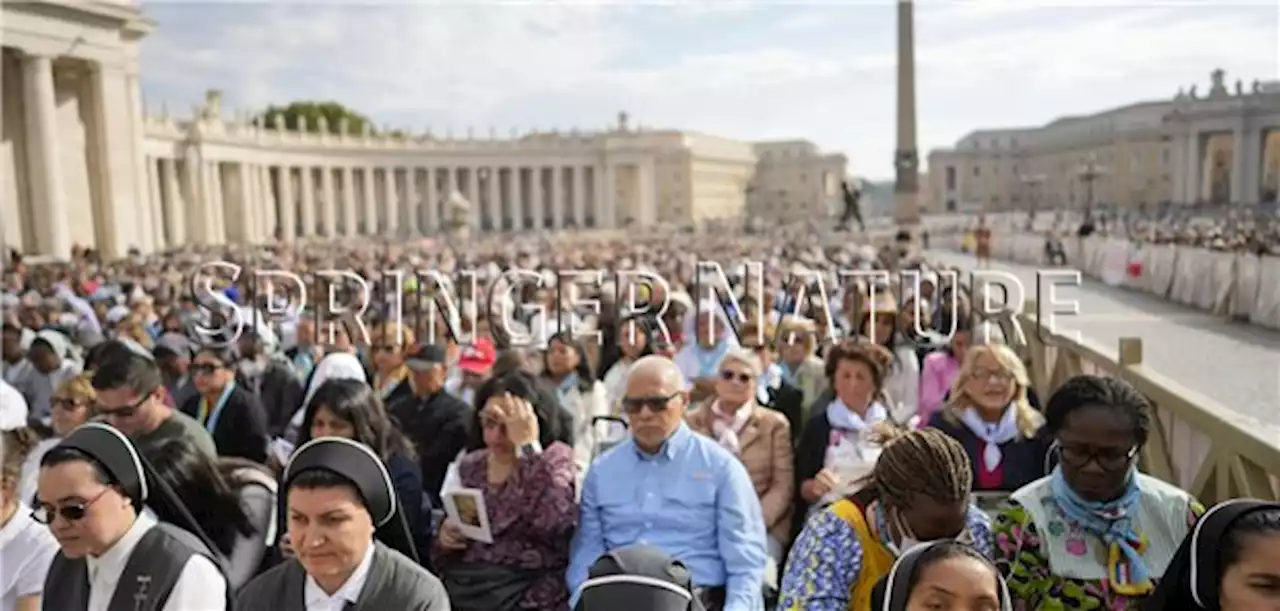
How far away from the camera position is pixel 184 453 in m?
4.07

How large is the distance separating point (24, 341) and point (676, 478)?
8567 millimetres

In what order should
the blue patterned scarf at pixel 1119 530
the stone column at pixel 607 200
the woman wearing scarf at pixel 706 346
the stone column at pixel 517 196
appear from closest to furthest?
the blue patterned scarf at pixel 1119 530, the woman wearing scarf at pixel 706 346, the stone column at pixel 517 196, the stone column at pixel 607 200

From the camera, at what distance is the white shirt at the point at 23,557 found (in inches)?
138

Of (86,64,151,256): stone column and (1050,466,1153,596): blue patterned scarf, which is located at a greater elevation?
(86,64,151,256): stone column

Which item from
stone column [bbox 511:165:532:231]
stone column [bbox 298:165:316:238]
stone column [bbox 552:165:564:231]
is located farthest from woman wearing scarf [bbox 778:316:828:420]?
stone column [bbox 552:165:564:231]

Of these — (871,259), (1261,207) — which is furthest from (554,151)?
(871,259)

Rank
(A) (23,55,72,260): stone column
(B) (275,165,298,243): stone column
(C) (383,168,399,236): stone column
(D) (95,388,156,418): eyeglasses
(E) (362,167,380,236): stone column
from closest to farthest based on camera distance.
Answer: (D) (95,388,156,418): eyeglasses < (A) (23,55,72,260): stone column < (B) (275,165,298,243): stone column < (E) (362,167,380,236): stone column < (C) (383,168,399,236): stone column

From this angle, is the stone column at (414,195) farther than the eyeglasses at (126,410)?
Yes

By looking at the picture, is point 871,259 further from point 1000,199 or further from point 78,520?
point 1000,199

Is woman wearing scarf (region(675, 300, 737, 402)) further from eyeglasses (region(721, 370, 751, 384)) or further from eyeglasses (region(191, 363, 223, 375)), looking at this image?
eyeglasses (region(191, 363, 223, 375))

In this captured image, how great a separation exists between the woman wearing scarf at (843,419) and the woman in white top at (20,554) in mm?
3327

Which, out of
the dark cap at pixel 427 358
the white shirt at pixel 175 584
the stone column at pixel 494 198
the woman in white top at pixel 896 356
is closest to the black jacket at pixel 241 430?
the dark cap at pixel 427 358

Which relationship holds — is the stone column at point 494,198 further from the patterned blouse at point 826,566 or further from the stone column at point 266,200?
the patterned blouse at point 826,566

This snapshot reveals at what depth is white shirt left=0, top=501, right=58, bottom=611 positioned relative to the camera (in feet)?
11.5
